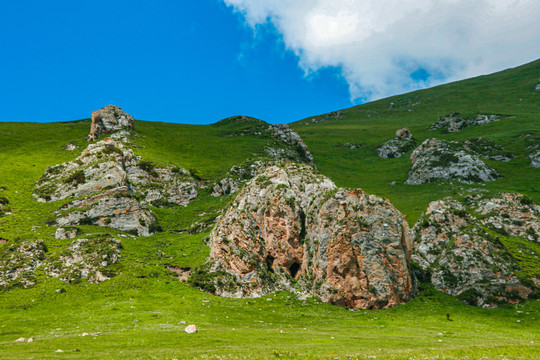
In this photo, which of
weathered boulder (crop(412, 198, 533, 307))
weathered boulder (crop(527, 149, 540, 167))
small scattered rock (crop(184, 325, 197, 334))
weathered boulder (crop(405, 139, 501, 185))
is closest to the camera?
small scattered rock (crop(184, 325, 197, 334))

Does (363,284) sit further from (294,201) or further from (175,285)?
(175,285)

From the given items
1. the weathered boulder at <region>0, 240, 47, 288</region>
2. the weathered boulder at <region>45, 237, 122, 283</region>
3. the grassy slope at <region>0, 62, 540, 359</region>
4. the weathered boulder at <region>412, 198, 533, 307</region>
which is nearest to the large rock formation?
the grassy slope at <region>0, 62, 540, 359</region>

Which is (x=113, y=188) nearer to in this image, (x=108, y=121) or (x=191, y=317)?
(x=191, y=317)

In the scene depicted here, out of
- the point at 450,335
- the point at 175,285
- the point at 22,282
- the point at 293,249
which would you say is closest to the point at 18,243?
the point at 22,282

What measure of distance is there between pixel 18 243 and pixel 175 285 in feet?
90.2

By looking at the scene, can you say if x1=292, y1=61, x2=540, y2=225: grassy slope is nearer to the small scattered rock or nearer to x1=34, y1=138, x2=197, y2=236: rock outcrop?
the small scattered rock

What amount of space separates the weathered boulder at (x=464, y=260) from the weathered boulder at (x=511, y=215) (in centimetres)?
1113

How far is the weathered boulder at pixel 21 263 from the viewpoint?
4197cm

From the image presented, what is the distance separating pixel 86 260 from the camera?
47.1m

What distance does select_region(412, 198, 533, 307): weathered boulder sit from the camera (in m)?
43.7

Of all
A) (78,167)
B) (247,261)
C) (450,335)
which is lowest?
(450,335)

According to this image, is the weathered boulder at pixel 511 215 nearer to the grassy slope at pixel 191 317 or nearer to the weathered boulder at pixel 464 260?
the grassy slope at pixel 191 317

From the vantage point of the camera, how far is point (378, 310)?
41594 millimetres

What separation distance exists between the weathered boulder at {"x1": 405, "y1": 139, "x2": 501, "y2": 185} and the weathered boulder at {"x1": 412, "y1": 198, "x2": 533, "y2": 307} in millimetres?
45936
